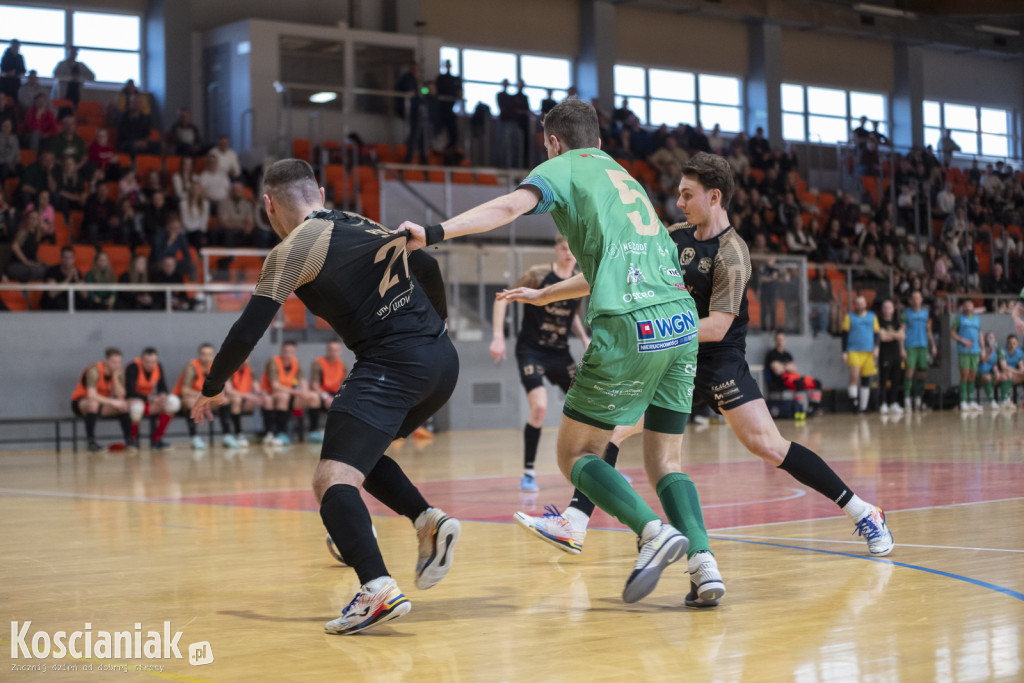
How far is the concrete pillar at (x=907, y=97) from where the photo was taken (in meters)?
33.8

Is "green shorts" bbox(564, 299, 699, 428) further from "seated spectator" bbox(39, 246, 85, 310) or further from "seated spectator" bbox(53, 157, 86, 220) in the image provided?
"seated spectator" bbox(53, 157, 86, 220)

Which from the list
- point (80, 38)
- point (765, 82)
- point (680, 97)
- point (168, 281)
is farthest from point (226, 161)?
point (765, 82)

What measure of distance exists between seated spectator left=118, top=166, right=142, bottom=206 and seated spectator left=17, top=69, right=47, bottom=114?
2.11m

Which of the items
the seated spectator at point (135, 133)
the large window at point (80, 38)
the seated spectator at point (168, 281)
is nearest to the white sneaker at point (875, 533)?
the seated spectator at point (168, 281)

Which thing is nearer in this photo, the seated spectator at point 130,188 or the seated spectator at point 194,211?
the seated spectator at point 130,188

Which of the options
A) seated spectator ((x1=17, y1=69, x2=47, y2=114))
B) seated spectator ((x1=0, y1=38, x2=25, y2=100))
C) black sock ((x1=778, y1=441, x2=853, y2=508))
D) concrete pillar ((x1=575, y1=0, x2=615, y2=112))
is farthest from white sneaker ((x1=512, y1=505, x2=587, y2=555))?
concrete pillar ((x1=575, y1=0, x2=615, y2=112))

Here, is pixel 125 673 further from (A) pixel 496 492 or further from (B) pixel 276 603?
(A) pixel 496 492

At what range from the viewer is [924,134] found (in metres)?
34.2

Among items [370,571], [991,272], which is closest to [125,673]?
[370,571]

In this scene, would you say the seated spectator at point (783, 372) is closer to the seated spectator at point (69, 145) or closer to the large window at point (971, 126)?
the seated spectator at point (69, 145)

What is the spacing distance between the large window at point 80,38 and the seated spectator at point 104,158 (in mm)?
3720

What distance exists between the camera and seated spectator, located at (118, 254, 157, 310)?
1730 cm

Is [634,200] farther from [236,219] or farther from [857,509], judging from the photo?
[236,219]

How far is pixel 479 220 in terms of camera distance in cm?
420
